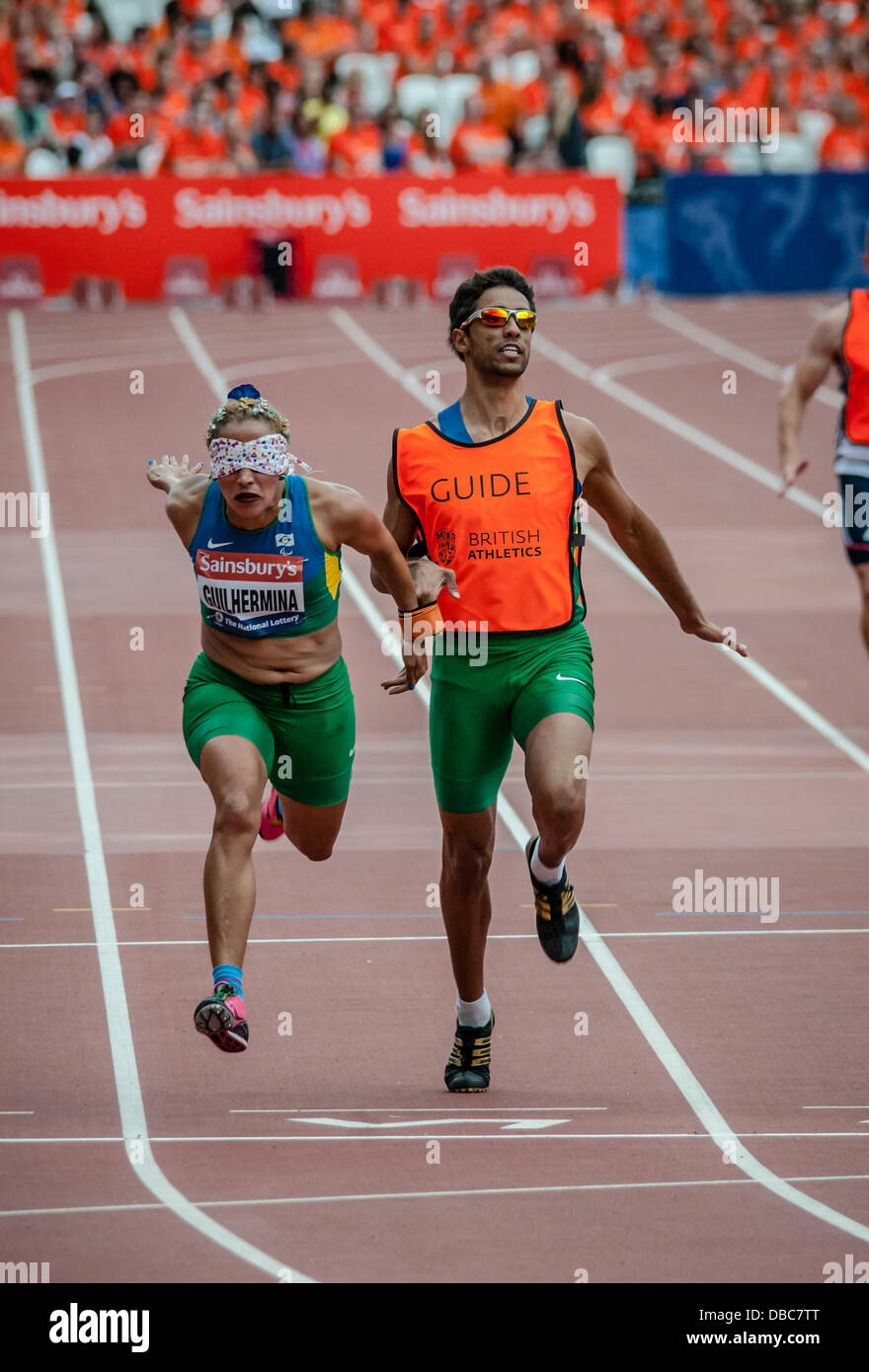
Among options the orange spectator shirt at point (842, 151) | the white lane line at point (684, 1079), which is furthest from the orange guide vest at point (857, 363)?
the orange spectator shirt at point (842, 151)

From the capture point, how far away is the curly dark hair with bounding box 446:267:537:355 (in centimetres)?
732

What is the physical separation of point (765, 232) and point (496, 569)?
1966 centimetres

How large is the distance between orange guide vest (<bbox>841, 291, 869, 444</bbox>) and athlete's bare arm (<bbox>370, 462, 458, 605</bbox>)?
438 cm

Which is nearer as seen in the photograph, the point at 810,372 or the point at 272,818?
the point at 272,818

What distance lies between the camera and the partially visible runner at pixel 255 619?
704cm

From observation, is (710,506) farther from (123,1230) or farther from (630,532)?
(123,1230)

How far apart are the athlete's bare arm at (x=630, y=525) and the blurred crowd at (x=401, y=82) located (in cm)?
1804

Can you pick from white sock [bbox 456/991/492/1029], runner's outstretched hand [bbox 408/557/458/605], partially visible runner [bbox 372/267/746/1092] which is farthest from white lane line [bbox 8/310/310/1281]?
runner's outstretched hand [bbox 408/557/458/605]

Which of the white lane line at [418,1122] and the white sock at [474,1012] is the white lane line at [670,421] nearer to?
the white sock at [474,1012]

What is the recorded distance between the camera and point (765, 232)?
85.5 feet

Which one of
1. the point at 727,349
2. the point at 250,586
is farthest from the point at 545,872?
the point at 727,349

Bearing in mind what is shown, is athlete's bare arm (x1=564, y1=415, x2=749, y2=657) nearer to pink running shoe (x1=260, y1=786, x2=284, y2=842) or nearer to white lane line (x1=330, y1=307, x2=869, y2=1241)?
white lane line (x1=330, y1=307, x2=869, y2=1241)

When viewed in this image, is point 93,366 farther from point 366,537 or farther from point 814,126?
point 366,537
